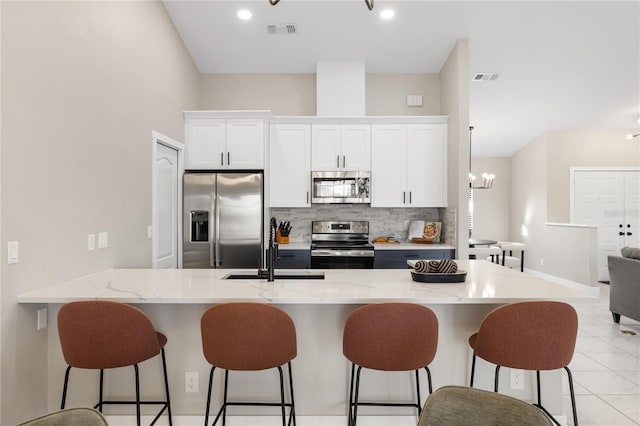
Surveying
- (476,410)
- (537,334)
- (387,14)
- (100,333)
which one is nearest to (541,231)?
(387,14)

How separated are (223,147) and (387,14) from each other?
2.27m

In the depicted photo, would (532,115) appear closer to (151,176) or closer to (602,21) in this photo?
(602,21)

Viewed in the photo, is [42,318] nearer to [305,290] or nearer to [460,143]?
[305,290]

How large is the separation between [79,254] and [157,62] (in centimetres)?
203

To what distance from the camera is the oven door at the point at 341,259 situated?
13.9 feet

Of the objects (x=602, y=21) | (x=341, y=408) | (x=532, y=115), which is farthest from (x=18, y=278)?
(x=532, y=115)

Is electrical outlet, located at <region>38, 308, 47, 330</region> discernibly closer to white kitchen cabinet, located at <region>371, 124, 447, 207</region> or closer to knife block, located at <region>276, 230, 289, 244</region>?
knife block, located at <region>276, 230, 289, 244</region>

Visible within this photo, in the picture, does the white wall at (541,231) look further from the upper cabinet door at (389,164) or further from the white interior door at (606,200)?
the upper cabinet door at (389,164)

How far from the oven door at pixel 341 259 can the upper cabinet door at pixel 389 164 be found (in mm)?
721

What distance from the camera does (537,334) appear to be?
5.85 feet

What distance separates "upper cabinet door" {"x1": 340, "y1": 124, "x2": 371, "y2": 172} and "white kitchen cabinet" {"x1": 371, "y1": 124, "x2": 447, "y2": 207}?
0.24ft

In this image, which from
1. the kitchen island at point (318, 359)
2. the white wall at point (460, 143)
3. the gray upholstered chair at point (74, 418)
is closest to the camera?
the gray upholstered chair at point (74, 418)

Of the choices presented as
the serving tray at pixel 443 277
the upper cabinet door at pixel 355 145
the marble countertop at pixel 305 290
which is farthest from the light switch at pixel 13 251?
the upper cabinet door at pixel 355 145

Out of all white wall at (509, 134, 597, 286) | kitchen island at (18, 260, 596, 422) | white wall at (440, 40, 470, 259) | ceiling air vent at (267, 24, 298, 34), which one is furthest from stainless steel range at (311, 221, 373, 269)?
white wall at (509, 134, 597, 286)
